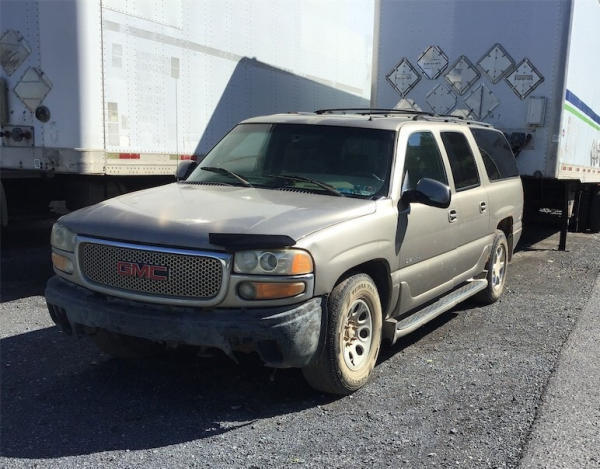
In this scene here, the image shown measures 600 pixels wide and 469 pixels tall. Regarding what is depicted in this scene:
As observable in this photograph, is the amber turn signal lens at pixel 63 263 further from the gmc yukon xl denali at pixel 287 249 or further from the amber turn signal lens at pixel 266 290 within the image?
the amber turn signal lens at pixel 266 290

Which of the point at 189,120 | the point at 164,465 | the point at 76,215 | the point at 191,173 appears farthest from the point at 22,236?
the point at 164,465

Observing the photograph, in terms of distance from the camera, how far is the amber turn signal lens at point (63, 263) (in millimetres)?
4059

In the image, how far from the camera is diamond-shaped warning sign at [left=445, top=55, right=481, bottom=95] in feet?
30.7

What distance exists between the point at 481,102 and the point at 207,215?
262 inches

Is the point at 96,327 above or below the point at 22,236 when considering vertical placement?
above

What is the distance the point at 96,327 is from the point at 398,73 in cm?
724

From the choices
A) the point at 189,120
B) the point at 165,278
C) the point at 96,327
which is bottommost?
the point at 96,327

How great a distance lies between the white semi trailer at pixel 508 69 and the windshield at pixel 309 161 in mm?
4292

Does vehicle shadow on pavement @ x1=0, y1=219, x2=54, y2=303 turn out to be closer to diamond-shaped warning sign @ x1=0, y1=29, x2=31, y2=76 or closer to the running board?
diamond-shaped warning sign @ x1=0, y1=29, x2=31, y2=76

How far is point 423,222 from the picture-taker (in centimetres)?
484

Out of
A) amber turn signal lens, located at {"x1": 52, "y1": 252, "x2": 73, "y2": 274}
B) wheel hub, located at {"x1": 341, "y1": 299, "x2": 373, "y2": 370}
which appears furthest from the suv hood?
wheel hub, located at {"x1": 341, "y1": 299, "x2": 373, "y2": 370}

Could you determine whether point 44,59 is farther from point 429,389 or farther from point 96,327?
→ point 429,389

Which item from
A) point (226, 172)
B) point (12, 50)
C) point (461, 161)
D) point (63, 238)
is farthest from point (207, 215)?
point (12, 50)

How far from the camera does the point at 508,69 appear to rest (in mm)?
9117
